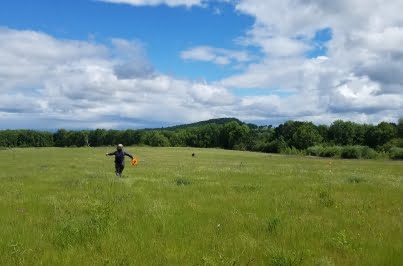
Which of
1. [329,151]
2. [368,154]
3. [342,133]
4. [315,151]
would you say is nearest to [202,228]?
[368,154]

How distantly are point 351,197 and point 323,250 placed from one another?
9.29 meters

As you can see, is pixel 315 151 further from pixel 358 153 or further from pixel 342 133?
pixel 342 133

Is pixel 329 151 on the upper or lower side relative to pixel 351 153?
upper

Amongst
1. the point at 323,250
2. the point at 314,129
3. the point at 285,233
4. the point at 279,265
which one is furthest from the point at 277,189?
the point at 314,129

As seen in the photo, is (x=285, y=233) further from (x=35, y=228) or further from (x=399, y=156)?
(x=399, y=156)

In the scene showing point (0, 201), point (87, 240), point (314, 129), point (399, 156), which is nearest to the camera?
point (87, 240)

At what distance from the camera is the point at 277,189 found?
20766 mm

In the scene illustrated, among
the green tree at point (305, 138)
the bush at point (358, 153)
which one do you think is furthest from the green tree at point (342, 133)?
the bush at point (358, 153)

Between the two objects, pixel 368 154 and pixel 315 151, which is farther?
pixel 315 151

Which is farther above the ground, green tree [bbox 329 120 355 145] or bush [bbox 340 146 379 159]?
green tree [bbox 329 120 355 145]

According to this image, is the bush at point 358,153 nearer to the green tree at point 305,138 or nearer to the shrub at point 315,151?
the shrub at point 315,151

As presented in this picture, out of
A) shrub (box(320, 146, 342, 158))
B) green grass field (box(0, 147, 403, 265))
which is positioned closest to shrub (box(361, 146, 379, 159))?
shrub (box(320, 146, 342, 158))

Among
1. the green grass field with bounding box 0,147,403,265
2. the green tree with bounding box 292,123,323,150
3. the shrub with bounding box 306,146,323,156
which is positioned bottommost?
the green grass field with bounding box 0,147,403,265

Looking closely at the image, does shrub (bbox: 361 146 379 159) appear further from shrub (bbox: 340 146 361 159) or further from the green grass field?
the green grass field
